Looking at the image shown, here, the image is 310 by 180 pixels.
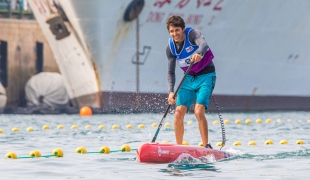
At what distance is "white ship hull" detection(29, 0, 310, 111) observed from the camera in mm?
27891

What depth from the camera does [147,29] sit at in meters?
28.1

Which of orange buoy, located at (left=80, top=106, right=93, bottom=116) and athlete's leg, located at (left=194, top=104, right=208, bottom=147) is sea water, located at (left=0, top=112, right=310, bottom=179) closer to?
athlete's leg, located at (left=194, top=104, right=208, bottom=147)

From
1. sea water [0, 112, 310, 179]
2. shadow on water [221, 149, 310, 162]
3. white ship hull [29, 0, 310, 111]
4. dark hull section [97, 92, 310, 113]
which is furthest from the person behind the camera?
dark hull section [97, 92, 310, 113]

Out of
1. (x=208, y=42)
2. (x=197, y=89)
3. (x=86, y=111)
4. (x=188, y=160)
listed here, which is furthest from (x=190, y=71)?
(x=208, y=42)

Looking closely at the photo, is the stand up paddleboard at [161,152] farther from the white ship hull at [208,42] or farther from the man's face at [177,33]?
the white ship hull at [208,42]

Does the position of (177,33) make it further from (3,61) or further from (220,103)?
(3,61)

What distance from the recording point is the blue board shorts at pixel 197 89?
13.0 m

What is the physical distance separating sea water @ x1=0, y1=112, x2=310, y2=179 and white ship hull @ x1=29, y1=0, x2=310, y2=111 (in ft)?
20.4

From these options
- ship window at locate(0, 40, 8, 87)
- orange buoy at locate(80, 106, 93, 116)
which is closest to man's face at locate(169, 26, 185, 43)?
orange buoy at locate(80, 106, 93, 116)

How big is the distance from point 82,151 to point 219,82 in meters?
17.2

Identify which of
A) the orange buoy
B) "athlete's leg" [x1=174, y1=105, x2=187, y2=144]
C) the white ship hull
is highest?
the white ship hull

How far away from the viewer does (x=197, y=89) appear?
13125 mm

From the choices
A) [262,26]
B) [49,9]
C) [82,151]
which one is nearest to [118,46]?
[49,9]

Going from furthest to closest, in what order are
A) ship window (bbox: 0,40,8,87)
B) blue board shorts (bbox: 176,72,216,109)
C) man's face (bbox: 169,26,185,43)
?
ship window (bbox: 0,40,8,87)
blue board shorts (bbox: 176,72,216,109)
man's face (bbox: 169,26,185,43)
